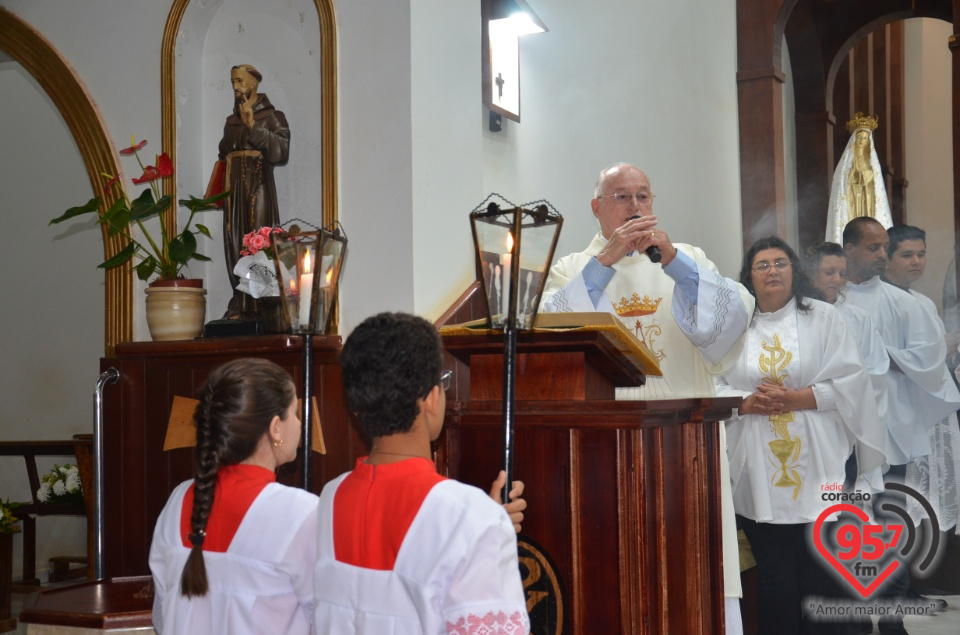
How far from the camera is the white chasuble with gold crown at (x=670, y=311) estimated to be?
3.27 meters

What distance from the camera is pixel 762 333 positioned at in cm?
427

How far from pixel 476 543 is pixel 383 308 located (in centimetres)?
214

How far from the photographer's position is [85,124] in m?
4.36

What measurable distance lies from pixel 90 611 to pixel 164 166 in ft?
5.90

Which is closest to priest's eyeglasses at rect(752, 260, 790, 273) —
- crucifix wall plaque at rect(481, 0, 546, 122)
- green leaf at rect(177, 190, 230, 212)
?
crucifix wall plaque at rect(481, 0, 546, 122)

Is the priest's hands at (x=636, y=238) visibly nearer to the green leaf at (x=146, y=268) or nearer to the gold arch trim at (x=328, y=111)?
the gold arch trim at (x=328, y=111)

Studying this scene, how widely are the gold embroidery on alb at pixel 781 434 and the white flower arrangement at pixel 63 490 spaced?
11.9 ft

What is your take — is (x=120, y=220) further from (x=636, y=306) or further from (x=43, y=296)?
(x=43, y=296)

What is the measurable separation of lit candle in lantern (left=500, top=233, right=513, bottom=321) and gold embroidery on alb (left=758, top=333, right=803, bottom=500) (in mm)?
2404

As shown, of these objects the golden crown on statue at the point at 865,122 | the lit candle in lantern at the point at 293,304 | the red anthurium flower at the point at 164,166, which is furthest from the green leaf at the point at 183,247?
the golden crown on statue at the point at 865,122

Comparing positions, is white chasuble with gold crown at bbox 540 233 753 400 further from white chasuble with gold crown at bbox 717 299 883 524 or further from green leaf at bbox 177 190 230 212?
green leaf at bbox 177 190 230 212

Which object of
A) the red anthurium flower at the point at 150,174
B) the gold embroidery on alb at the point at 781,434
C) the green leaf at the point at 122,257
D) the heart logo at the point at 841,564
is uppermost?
the red anthurium flower at the point at 150,174

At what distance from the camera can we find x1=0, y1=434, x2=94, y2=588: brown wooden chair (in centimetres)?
514

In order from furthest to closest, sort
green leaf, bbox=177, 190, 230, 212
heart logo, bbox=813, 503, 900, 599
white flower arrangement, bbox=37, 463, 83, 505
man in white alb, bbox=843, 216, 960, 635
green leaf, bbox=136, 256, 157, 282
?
white flower arrangement, bbox=37, 463, 83, 505 → man in white alb, bbox=843, 216, 960, 635 → heart logo, bbox=813, 503, 900, 599 → green leaf, bbox=136, 256, 157, 282 → green leaf, bbox=177, 190, 230, 212
